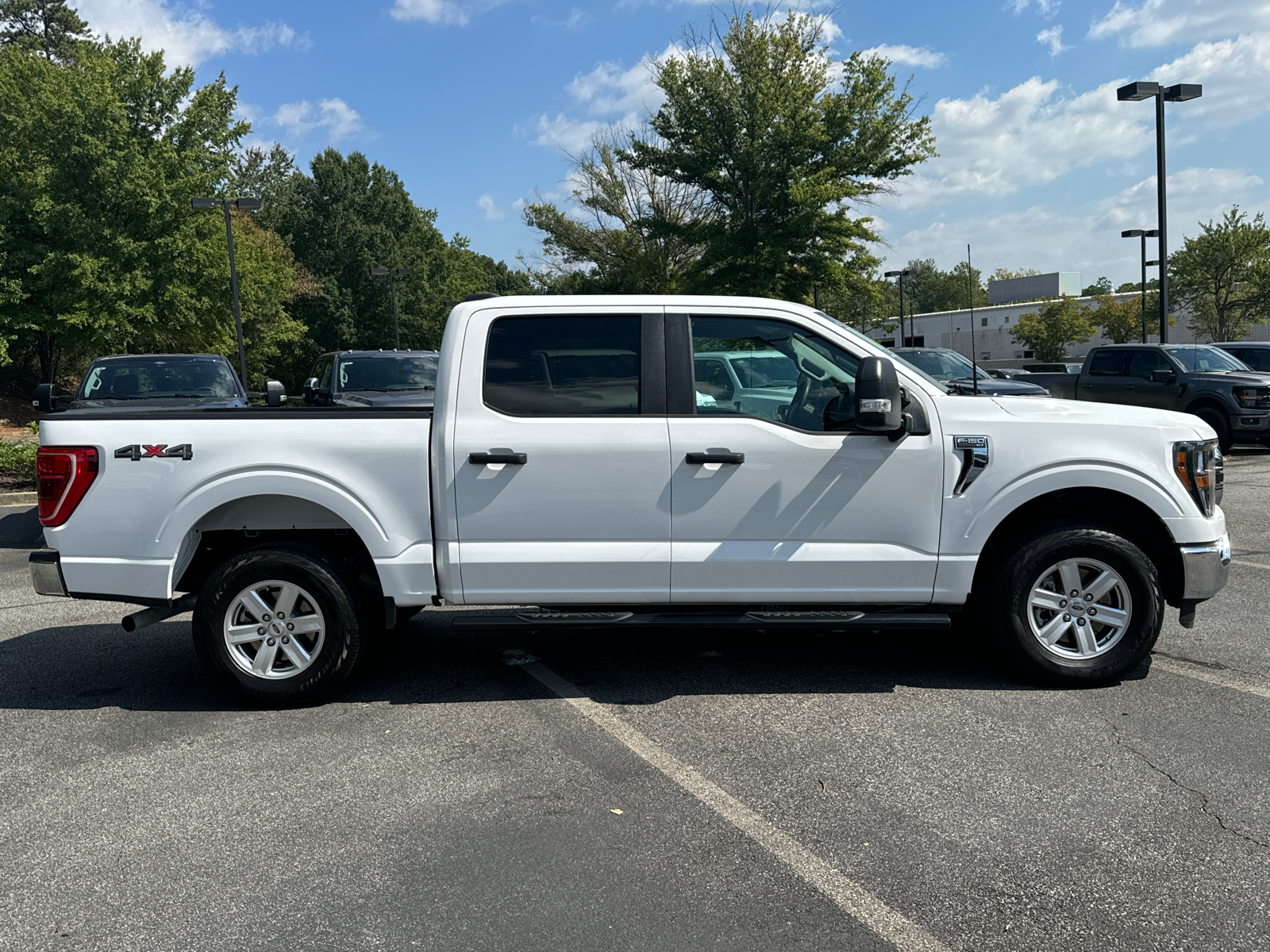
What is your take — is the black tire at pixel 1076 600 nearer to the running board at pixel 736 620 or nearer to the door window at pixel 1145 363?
the running board at pixel 736 620

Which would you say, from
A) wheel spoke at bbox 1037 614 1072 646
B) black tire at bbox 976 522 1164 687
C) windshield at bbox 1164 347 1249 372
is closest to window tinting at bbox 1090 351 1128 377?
windshield at bbox 1164 347 1249 372

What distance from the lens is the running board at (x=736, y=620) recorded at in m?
4.88

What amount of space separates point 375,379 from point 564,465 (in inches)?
373

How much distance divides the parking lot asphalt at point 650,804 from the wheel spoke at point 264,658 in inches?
9.2

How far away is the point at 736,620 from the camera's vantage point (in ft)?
16.1

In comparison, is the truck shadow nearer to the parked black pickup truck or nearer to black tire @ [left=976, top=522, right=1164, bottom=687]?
black tire @ [left=976, top=522, right=1164, bottom=687]

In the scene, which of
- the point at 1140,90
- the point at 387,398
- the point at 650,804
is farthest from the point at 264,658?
the point at 1140,90

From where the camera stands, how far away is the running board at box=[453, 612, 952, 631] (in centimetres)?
488

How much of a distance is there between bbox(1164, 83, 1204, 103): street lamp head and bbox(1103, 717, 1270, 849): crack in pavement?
65.7ft

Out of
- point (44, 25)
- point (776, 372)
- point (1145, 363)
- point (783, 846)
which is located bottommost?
point (783, 846)

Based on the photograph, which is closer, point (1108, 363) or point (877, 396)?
point (877, 396)

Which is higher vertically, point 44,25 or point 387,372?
point 44,25

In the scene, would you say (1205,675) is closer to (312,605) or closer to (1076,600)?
(1076,600)

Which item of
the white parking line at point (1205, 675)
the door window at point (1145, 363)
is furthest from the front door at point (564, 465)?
the door window at point (1145, 363)
